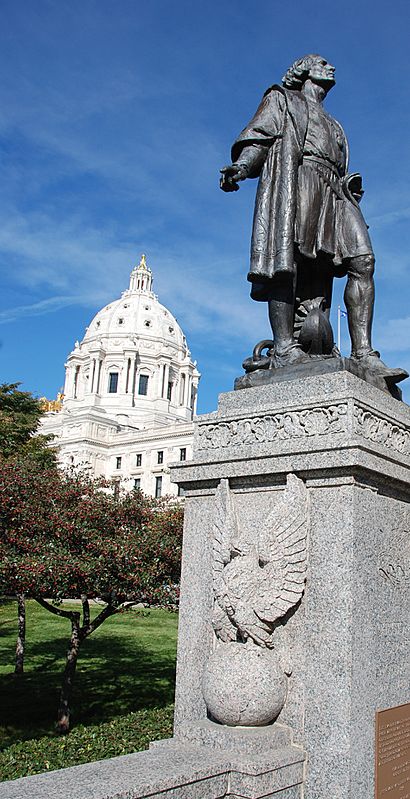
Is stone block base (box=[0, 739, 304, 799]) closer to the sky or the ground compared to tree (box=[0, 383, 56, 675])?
closer to the ground

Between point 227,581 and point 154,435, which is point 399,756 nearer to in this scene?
point 227,581

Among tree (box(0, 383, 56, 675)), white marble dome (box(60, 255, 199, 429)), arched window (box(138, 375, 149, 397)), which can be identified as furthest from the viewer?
arched window (box(138, 375, 149, 397))

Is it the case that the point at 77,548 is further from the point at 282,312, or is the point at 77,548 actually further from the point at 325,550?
the point at 325,550

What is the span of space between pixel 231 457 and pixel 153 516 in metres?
10.3

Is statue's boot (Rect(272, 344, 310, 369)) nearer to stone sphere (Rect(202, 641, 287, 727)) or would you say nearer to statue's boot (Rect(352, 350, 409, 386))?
statue's boot (Rect(352, 350, 409, 386))

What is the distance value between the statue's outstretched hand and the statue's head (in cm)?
118

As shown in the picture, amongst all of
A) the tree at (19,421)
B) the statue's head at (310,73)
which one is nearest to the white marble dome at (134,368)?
the tree at (19,421)

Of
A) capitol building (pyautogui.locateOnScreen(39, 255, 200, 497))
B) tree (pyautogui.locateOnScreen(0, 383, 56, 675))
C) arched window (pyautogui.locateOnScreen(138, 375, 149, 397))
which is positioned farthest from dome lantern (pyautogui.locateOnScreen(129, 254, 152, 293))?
tree (pyautogui.locateOnScreen(0, 383, 56, 675))

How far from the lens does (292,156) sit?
222 inches

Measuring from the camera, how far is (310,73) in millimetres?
6180

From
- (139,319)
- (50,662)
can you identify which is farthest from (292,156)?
(139,319)

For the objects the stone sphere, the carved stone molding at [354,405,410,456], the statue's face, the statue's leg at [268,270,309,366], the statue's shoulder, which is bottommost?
the stone sphere

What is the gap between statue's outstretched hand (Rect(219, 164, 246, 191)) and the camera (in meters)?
5.66

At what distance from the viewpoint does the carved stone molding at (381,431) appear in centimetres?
467
